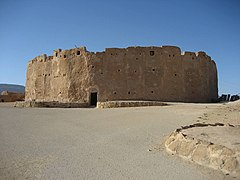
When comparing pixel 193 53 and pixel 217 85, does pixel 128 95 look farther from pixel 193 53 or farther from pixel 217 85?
pixel 217 85

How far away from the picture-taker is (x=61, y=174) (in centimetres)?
291

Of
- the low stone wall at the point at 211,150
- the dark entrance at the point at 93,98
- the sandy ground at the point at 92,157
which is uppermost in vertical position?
the dark entrance at the point at 93,98

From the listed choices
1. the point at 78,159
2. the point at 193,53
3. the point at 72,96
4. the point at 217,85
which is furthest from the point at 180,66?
the point at 78,159

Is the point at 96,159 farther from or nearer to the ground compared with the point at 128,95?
nearer to the ground

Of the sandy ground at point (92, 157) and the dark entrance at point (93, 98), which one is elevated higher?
the dark entrance at point (93, 98)

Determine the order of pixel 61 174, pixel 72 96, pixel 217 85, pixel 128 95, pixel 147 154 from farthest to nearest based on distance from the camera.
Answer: pixel 217 85, pixel 72 96, pixel 128 95, pixel 147 154, pixel 61 174

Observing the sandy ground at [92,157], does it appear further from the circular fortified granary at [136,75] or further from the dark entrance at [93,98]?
the dark entrance at [93,98]

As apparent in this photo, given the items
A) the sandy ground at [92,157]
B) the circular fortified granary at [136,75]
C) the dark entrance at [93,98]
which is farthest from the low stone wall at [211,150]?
the dark entrance at [93,98]

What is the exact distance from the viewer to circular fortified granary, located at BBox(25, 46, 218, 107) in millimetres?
16984

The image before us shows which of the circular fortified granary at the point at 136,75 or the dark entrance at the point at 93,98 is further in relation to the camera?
the dark entrance at the point at 93,98

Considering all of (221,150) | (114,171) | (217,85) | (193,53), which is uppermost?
(193,53)

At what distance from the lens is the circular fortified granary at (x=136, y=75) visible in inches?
669

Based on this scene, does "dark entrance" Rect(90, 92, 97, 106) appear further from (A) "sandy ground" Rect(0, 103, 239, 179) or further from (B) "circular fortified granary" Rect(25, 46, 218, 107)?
(A) "sandy ground" Rect(0, 103, 239, 179)

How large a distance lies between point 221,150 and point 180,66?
14.9m
